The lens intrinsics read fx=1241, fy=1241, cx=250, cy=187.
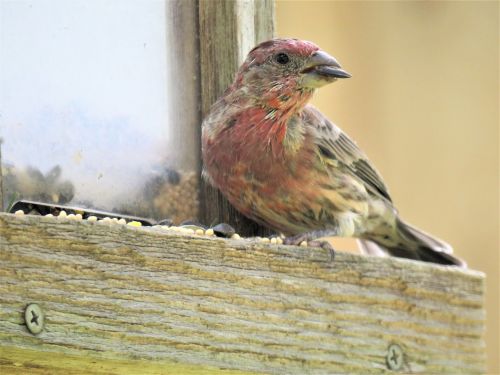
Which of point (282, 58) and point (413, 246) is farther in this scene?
point (413, 246)

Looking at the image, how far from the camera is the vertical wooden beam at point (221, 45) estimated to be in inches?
174

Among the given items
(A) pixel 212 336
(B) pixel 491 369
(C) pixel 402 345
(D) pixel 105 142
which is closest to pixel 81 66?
(D) pixel 105 142

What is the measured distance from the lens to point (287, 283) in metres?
3.68

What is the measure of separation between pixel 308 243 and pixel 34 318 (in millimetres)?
1201

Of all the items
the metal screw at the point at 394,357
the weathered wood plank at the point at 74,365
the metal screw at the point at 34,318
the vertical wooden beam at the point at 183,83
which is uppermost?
the vertical wooden beam at the point at 183,83

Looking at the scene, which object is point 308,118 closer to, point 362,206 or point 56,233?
point 362,206

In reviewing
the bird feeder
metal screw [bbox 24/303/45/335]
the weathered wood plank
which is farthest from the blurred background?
metal screw [bbox 24/303/45/335]

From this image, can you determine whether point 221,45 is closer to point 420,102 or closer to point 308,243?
point 308,243

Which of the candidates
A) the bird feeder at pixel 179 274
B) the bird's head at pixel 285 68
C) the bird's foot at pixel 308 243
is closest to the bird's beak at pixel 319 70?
the bird's head at pixel 285 68

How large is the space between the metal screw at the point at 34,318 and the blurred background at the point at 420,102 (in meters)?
3.02

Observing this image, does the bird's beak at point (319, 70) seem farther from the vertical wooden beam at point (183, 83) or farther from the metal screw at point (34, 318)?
the metal screw at point (34, 318)

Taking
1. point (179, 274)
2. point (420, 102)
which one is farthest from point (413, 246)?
point (179, 274)

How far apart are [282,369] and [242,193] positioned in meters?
0.99

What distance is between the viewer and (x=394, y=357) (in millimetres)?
4012
